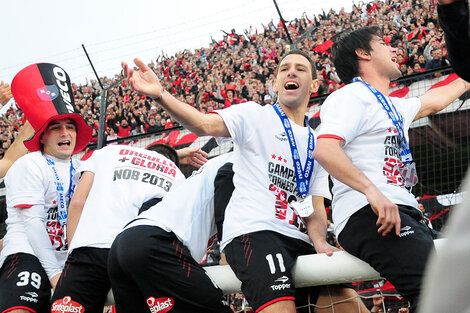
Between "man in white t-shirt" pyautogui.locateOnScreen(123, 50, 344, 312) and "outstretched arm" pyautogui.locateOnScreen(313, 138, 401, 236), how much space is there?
10.4 inches

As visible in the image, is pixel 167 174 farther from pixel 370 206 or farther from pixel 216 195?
pixel 370 206

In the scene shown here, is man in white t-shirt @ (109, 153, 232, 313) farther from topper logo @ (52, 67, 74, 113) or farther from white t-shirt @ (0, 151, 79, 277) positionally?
topper logo @ (52, 67, 74, 113)

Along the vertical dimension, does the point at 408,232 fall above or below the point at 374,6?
below

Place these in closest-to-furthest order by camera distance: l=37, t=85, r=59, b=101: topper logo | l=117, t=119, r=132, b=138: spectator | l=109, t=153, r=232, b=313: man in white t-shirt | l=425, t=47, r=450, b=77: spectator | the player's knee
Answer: the player's knee, l=109, t=153, r=232, b=313: man in white t-shirt, l=37, t=85, r=59, b=101: topper logo, l=425, t=47, r=450, b=77: spectator, l=117, t=119, r=132, b=138: spectator

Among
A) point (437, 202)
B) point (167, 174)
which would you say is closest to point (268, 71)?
point (437, 202)

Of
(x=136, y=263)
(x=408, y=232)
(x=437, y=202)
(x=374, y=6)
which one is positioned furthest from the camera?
(x=374, y=6)

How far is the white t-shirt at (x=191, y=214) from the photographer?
8.64 ft

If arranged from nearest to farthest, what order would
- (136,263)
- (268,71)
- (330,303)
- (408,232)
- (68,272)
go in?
1. (408,232)
2. (136,263)
3. (330,303)
4. (68,272)
5. (268,71)

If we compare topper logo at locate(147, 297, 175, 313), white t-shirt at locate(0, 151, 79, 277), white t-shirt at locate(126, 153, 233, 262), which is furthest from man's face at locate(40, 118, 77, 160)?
topper logo at locate(147, 297, 175, 313)

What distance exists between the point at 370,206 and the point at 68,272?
1567 mm

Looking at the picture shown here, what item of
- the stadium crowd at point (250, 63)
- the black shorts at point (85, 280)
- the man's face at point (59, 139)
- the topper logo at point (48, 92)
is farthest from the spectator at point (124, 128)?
the black shorts at point (85, 280)

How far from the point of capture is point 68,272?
2.93 meters

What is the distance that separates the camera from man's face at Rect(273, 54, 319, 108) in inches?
114

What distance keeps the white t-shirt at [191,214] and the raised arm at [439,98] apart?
3.28 ft
